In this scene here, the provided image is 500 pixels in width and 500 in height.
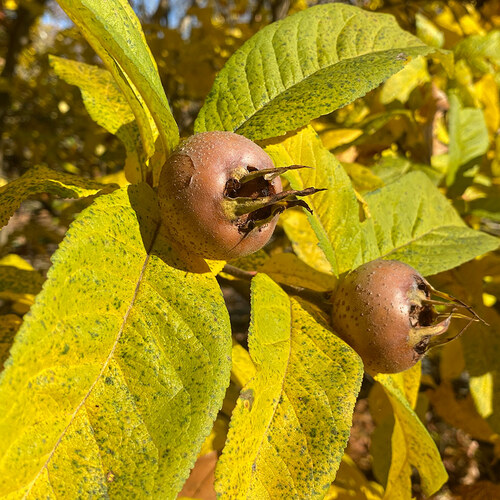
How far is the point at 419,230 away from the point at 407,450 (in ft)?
1.40

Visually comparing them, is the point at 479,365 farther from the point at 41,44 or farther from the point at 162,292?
the point at 41,44

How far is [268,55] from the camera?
0.87 metres

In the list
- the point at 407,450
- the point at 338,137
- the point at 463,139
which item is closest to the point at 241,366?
the point at 407,450

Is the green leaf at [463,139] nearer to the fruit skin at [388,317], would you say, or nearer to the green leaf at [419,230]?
the green leaf at [419,230]

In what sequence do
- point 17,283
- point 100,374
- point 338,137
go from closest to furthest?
1. point 100,374
2. point 17,283
3. point 338,137

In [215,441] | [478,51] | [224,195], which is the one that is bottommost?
[215,441]

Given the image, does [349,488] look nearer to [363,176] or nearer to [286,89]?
[363,176]

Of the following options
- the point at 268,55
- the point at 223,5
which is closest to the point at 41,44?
the point at 223,5

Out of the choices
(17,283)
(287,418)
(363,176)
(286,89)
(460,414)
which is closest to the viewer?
(287,418)

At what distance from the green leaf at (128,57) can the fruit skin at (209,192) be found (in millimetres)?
75

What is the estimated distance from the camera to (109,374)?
56 centimetres

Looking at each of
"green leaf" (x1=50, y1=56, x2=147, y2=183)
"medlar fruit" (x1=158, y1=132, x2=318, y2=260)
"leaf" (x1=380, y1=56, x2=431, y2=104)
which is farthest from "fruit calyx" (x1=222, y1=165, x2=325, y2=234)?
"leaf" (x1=380, y1=56, x2=431, y2=104)

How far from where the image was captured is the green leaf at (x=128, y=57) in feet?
1.92

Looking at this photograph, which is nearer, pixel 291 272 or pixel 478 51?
pixel 291 272
